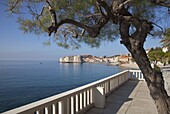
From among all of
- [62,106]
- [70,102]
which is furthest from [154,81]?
[70,102]

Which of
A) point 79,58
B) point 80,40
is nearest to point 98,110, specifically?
point 80,40

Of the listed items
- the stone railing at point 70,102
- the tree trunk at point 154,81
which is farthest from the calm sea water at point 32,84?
the tree trunk at point 154,81

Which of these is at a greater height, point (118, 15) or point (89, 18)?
point (89, 18)

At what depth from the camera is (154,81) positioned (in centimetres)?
205

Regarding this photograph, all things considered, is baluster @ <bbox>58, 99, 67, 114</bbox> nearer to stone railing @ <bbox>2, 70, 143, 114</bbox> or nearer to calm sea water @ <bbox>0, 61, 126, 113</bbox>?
stone railing @ <bbox>2, 70, 143, 114</bbox>

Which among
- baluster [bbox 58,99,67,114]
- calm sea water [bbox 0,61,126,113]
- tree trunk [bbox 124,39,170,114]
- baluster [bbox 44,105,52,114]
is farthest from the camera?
calm sea water [bbox 0,61,126,113]

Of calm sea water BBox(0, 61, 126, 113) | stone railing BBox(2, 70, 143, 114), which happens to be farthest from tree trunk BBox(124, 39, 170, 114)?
calm sea water BBox(0, 61, 126, 113)

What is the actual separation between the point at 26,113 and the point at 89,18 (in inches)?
87.4

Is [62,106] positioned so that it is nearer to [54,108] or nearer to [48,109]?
[54,108]

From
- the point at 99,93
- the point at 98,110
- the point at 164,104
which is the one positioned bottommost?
the point at 98,110

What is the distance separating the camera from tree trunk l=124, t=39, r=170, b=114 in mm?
2041

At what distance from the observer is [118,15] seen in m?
2.25

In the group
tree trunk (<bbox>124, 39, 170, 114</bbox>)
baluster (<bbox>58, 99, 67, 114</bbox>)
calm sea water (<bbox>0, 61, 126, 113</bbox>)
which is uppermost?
tree trunk (<bbox>124, 39, 170, 114</bbox>)

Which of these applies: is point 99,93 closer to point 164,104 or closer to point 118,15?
point 164,104
